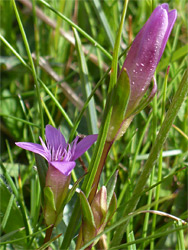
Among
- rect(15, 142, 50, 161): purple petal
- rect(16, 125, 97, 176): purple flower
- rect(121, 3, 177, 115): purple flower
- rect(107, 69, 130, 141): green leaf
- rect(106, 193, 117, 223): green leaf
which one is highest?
rect(121, 3, 177, 115): purple flower

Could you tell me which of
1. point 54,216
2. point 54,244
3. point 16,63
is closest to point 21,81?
point 16,63

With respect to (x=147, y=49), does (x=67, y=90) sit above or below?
below

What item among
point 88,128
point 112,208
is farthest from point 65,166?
point 88,128

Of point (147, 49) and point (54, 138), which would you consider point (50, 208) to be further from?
point (147, 49)

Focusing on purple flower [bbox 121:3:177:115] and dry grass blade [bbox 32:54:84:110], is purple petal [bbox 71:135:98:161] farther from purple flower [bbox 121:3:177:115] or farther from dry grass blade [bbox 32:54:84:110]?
dry grass blade [bbox 32:54:84:110]

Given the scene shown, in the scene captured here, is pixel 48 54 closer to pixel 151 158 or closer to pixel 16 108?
pixel 16 108

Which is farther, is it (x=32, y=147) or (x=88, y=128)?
(x=88, y=128)

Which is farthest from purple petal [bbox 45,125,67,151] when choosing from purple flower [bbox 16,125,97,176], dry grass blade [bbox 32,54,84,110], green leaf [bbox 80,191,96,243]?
dry grass blade [bbox 32,54,84,110]
